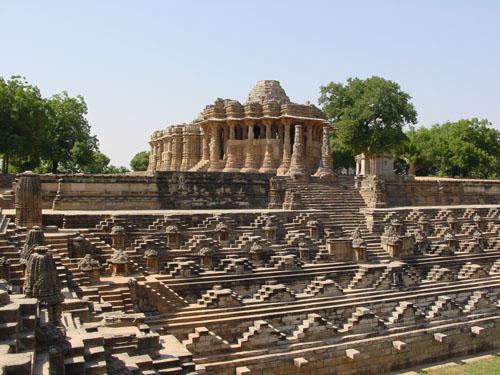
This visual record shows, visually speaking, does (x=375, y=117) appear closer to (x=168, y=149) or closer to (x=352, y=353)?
(x=168, y=149)

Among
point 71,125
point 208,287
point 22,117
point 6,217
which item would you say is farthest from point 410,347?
point 71,125

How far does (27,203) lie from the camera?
1446 cm

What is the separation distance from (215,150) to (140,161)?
40.1 metres

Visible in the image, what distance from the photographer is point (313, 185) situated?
2255cm

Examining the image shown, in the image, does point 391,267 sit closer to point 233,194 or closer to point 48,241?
point 233,194

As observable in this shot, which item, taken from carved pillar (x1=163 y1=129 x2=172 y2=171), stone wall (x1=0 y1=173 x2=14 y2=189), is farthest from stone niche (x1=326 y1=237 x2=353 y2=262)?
carved pillar (x1=163 y1=129 x2=172 y2=171)

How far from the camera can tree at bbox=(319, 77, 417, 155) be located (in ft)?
99.7

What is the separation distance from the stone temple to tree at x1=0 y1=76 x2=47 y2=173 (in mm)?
2445

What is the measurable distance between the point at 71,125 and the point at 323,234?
2031 cm

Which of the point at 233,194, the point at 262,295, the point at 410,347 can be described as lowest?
the point at 410,347

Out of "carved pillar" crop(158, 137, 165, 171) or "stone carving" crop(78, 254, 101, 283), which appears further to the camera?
"carved pillar" crop(158, 137, 165, 171)

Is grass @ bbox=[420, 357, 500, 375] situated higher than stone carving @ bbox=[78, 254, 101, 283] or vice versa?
stone carving @ bbox=[78, 254, 101, 283]

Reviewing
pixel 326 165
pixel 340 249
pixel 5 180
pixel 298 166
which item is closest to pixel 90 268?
pixel 340 249

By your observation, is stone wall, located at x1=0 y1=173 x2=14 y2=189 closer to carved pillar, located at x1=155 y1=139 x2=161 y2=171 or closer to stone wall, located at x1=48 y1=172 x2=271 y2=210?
stone wall, located at x1=48 y1=172 x2=271 y2=210
